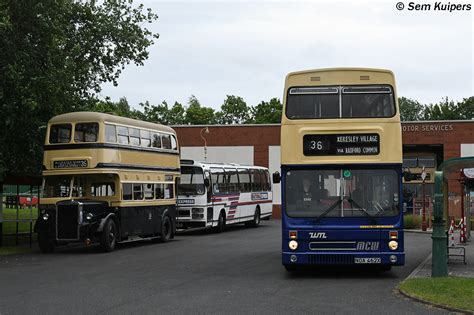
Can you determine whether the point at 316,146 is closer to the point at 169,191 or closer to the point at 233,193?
the point at 169,191

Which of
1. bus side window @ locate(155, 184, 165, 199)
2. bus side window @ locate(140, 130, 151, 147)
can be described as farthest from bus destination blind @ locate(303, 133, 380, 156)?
bus side window @ locate(155, 184, 165, 199)

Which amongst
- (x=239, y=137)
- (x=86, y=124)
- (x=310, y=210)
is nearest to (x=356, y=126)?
(x=310, y=210)

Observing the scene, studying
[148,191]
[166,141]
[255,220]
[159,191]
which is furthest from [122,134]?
[255,220]

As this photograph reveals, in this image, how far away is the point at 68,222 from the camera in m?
21.7

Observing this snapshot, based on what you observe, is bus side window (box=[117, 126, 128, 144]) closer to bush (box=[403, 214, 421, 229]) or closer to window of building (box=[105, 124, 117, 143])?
window of building (box=[105, 124, 117, 143])

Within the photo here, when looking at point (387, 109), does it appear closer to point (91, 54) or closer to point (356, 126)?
point (356, 126)

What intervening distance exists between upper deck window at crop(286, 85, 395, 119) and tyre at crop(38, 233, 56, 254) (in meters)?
10.6

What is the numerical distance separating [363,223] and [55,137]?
38.4 feet

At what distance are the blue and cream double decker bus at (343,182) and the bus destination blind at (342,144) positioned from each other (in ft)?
0.07

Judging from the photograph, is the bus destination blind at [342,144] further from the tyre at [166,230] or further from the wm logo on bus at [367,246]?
the tyre at [166,230]

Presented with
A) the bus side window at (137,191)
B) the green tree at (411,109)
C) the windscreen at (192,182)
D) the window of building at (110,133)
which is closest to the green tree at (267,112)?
the green tree at (411,109)

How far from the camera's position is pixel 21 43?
939 inches

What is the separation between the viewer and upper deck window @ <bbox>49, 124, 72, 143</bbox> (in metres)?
22.5

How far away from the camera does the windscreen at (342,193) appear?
14383 mm
